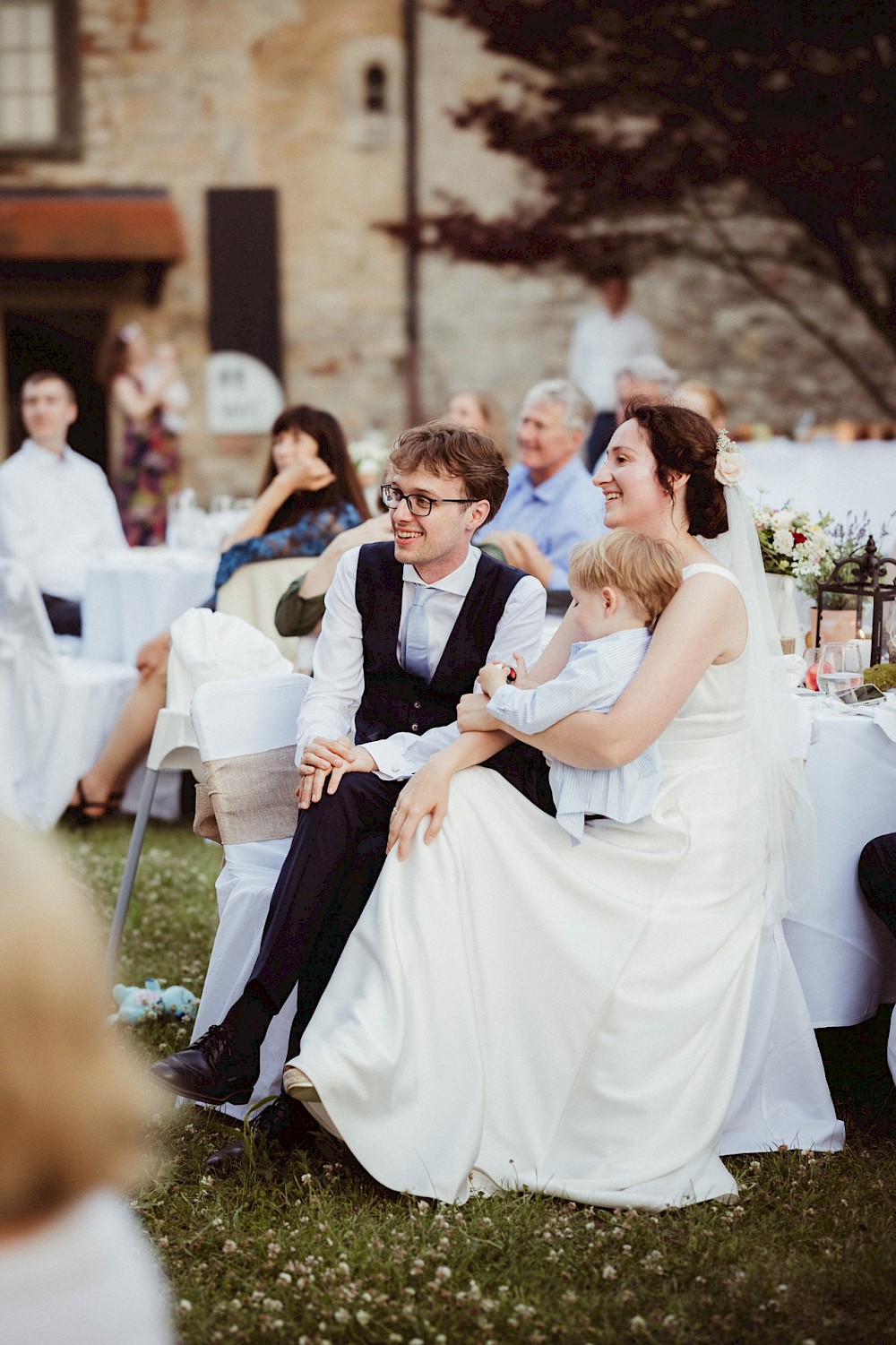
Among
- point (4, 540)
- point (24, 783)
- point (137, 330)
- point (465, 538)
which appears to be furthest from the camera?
point (137, 330)

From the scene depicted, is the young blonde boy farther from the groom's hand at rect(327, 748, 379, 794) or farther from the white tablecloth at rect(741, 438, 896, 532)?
the white tablecloth at rect(741, 438, 896, 532)

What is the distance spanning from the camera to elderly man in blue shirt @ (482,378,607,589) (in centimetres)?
548

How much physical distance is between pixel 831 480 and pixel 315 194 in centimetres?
759

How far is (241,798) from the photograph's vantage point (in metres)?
A: 3.06

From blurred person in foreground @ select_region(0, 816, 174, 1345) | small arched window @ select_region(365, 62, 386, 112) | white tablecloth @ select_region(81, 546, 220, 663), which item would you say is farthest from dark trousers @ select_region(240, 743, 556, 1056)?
small arched window @ select_region(365, 62, 386, 112)

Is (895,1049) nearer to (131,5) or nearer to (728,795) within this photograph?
(728,795)

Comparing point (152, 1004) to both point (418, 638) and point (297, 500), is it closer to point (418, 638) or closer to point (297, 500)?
point (418, 638)

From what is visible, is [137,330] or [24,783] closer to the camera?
[24,783]

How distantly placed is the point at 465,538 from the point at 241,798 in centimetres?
73

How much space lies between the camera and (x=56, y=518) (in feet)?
21.0

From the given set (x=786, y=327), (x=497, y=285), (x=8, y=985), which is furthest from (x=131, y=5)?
(x=8, y=985)

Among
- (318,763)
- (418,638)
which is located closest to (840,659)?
(418,638)

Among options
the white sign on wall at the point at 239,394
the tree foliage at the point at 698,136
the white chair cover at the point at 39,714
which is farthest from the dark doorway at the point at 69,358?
the white chair cover at the point at 39,714

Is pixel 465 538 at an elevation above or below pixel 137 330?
below
